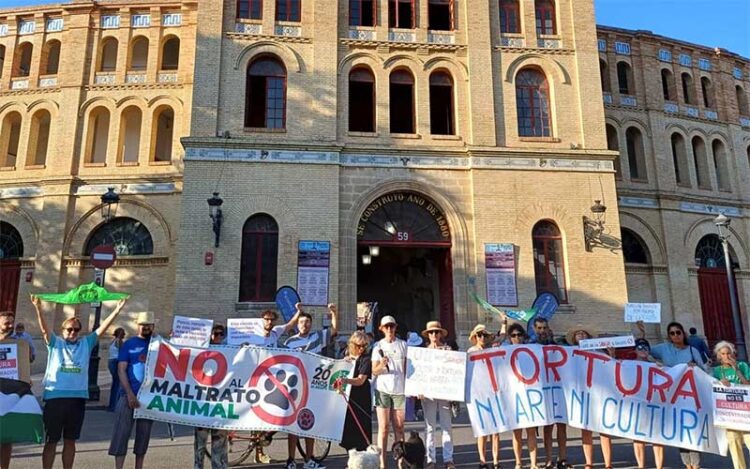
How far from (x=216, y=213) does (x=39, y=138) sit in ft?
38.3

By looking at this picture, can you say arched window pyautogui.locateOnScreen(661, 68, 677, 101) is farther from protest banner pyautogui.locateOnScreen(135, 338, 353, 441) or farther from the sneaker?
the sneaker

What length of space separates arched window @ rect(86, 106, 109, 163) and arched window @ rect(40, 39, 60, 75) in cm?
287

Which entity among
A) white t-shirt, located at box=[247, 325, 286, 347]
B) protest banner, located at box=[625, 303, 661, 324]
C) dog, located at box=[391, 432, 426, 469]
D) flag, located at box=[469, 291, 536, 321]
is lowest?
dog, located at box=[391, 432, 426, 469]

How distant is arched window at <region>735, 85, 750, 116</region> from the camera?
84.3 feet

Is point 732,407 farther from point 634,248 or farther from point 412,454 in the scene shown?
point 634,248

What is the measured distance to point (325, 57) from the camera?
17.7 metres

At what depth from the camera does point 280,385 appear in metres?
7.35

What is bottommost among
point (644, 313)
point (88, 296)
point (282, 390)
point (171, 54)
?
point (282, 390)

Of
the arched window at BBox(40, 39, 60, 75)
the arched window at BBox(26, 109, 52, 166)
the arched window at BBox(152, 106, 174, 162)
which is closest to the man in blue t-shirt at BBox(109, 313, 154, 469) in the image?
the arched window at BBox(152, 106, 174, 162)

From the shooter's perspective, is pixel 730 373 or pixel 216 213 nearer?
pixel 730 373

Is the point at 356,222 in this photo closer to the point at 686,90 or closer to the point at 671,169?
the point at 671,169

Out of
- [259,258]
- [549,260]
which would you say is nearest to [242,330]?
[259,258]

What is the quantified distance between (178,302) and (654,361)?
41.4 ft

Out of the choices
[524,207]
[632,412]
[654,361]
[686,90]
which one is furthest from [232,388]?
[686,90]
